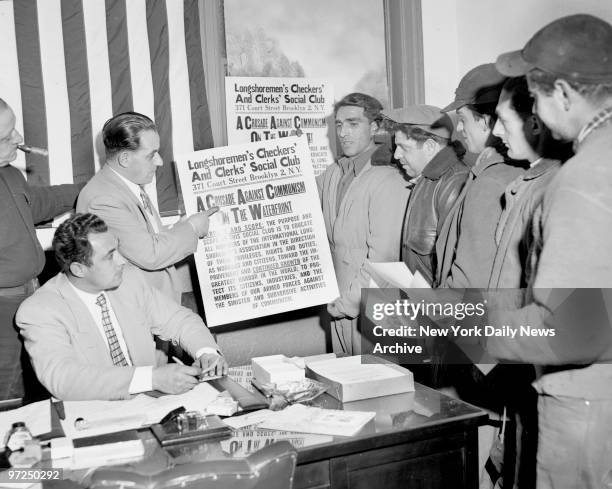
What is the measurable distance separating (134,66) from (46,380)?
251 cm

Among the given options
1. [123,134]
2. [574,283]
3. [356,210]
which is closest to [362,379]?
[574,283]

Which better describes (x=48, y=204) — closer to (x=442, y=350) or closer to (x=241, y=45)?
(x=241, y=45)

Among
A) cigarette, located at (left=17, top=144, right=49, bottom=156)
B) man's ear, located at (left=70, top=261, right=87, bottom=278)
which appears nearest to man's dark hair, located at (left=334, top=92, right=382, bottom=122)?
cigarette, located at (left=17, top=144, right=49, bottom=156)

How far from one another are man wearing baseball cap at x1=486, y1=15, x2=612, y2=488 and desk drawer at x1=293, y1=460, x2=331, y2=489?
0.61m

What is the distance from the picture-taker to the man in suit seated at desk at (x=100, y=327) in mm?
2516

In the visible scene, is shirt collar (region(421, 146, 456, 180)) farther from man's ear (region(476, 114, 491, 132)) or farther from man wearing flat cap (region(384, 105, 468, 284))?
man's ear (region(476, 114, 491, 132))

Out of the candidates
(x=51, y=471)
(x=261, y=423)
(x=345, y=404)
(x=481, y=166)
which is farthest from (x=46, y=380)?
(x=481, y=166)

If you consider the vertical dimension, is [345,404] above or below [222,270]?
below

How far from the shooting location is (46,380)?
255 cm

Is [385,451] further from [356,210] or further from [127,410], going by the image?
[356,210]

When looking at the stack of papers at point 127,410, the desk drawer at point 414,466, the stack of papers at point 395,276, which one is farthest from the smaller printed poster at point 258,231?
the desk drawer at point 414,466

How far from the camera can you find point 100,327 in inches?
110

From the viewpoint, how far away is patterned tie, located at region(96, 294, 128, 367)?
111 inches

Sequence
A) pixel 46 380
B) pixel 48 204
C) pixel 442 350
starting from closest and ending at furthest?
pixel 46 380 → pixel 442 350 → pixel 48 204
